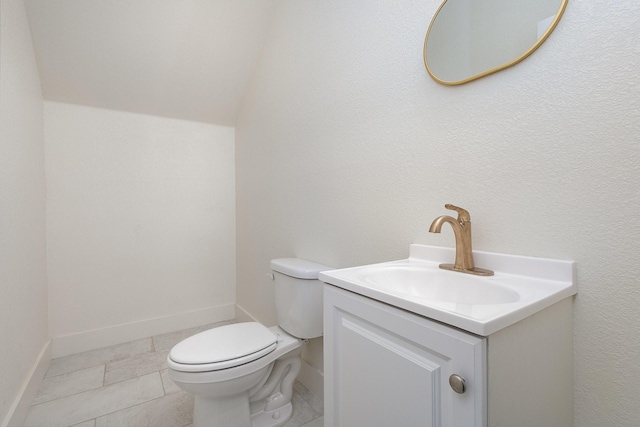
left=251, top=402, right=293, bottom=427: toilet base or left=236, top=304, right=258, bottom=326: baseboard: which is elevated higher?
left=236, top=304, right=258, bottom=326: baseboard

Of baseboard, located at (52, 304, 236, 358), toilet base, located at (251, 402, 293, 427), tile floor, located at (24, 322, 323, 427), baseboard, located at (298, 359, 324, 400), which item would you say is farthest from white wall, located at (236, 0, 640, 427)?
baseboard, located at (52, 304, 236, 358)

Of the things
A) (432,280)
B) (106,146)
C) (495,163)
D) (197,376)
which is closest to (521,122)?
(495,163)

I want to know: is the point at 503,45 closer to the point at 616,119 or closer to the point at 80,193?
the point at 616,119

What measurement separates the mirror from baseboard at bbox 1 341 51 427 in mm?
2292

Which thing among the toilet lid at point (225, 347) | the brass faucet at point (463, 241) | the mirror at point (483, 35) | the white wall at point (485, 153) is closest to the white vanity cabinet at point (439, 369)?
the white wall at point (485, 153)

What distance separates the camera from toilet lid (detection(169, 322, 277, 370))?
1197 millimetres

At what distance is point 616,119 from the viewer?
0.69 metres

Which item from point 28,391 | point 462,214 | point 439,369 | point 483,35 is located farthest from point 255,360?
point 483,35

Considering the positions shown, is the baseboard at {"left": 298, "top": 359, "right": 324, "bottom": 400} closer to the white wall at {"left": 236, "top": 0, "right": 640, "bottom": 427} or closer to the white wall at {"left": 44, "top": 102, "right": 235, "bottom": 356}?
the white wall at {"left": 236, "top": 0, "right": 640, "bottom": 427}

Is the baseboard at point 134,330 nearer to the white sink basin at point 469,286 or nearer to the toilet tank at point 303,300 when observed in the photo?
the toilet tank at point 303,300

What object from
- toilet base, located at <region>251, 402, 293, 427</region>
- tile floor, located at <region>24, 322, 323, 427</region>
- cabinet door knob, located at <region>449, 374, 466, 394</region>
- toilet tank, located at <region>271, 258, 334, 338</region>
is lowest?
tile floor, located at <region>24, 322, 323, 427</region>

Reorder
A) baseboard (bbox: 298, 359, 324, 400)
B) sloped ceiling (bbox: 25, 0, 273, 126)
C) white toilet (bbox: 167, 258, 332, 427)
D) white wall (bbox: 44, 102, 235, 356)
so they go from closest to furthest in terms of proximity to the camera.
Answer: white toilet (bbox: 167, 258, 332, 427)
baseboard (bbox: 298, 359, 324, 400)
sloped ceiling (bbox: 25, 0, 273, 126)
white wall (bbox: 44, 102, 235, 356)

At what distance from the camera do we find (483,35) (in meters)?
0.92

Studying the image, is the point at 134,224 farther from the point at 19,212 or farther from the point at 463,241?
the point at 463,241
